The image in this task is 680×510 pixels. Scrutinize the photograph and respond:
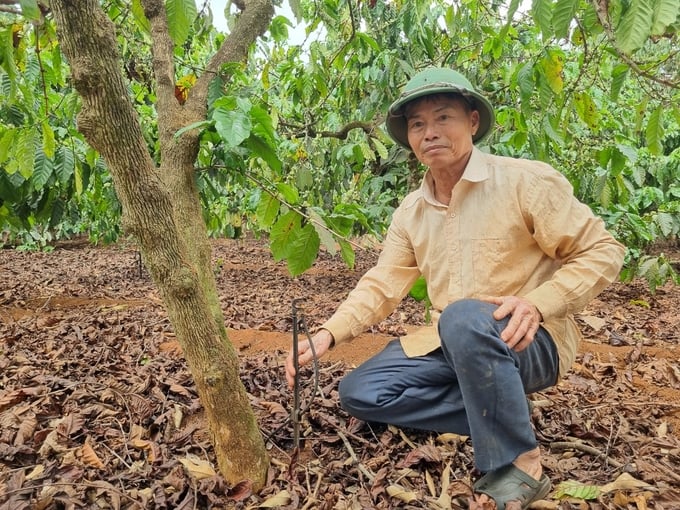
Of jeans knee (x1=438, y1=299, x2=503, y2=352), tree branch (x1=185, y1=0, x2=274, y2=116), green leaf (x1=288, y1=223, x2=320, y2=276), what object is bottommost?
jeans knee (x1=438, y1=299, x2=503, y2=352)

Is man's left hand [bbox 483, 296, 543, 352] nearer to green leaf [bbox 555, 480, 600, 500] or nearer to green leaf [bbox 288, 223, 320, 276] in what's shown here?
green leaf [bbox 555, 480, 600, 500]

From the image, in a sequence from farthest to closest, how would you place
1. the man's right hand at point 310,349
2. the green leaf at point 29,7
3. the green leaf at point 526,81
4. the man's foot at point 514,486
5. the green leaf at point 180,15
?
the green leaf at point 526,81 → the man's right hand at point 310,349 → the man's foot at point 514,486 → the green leaf at point 180,15 → the green leaf at point 29,7

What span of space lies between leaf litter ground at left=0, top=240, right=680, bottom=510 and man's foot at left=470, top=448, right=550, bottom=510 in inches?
1.8

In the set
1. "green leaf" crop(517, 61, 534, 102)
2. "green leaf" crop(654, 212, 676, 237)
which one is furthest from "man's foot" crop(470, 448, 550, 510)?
"green leaf" crop(654, 212, 676, 237)

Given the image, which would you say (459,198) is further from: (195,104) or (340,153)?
(340,153)

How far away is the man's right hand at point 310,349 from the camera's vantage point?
1.50 m

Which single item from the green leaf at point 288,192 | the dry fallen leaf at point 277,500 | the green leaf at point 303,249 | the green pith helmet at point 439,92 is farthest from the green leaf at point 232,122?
the dry fallen leaf at point 277,500

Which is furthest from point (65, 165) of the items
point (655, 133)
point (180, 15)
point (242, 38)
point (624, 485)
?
point (624, 485)

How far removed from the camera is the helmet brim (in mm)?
1576

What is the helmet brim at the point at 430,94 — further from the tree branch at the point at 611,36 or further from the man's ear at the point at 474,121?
the tree branch at the point at 611,36

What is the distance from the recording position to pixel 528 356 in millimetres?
1558

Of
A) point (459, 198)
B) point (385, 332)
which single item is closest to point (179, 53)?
point (385, 332)

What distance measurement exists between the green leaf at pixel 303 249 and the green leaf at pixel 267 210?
0.15 metres

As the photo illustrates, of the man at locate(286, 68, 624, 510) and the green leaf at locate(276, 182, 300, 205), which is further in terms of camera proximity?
the green leaf at locate(276, 182, 300, 205)
